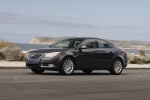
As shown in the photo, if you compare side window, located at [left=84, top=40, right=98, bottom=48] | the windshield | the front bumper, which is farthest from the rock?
the front bumper

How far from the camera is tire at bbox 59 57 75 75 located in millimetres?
18531

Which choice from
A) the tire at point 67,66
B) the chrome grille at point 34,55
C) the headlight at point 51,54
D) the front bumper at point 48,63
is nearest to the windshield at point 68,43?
the tire at point 67,66

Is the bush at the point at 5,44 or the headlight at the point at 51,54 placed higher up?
the bush at the point at 5,44

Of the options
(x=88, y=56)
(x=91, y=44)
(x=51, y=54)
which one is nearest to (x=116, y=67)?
(x=91, y=44)

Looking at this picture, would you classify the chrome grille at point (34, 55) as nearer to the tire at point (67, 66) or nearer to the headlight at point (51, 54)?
the headlight at point (51, 54)

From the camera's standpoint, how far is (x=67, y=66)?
18.7 m

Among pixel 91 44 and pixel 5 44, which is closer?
pixel 91 44

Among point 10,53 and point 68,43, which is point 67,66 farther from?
point 10,53

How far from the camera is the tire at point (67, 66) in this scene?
730 inches

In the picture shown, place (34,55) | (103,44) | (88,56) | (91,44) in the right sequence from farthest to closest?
(103,44) < (91,44) < (88,56) < (34,55)

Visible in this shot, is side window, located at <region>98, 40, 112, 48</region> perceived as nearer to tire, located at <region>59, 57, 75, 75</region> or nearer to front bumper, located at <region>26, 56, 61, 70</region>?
tire, located at <region>59, 57, 75, 75</region>

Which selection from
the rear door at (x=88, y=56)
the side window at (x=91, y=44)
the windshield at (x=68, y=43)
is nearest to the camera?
the rear door at (x=88, y=56)

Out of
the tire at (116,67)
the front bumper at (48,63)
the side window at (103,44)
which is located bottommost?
the tire at (116,67)

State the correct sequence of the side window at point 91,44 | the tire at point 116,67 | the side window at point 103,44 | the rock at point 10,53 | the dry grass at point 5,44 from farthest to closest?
the dry grass at point 5,44, the rock at point 10,53, the tire at point 116,67, the side window at point 103,44, the side window at point 91,44
